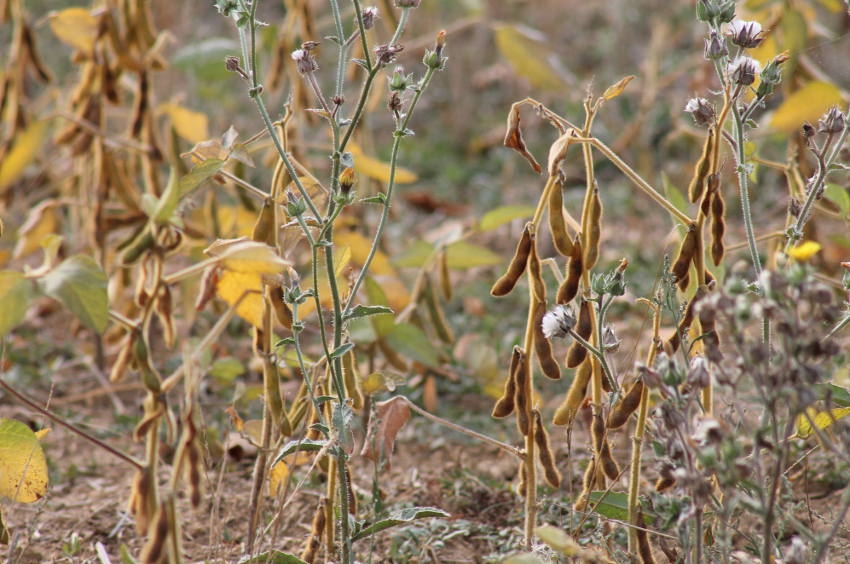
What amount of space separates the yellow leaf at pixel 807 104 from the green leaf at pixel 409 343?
0.82 metres

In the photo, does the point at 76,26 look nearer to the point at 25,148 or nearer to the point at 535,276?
the point at 25,148

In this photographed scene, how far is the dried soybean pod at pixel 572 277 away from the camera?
1294mm

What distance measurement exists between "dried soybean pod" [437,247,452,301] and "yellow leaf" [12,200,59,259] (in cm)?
80

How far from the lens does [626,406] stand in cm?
127

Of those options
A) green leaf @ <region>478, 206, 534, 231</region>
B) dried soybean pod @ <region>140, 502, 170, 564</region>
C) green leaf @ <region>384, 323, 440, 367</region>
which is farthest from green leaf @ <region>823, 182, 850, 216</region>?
dried soybean pod @ <region>140, 502, 170, 564</region>

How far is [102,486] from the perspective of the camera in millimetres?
1822

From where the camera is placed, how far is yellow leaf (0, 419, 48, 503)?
1.27 meters

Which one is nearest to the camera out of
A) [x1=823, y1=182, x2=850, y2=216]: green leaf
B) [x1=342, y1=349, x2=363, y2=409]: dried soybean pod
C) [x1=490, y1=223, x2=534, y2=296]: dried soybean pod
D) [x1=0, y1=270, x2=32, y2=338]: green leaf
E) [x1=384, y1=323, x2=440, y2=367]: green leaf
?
[x1=0, y1=270, x2=32, y2=338]: green leaf

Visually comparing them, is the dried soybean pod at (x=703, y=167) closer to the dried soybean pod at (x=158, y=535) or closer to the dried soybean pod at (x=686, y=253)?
the dried soybean pod at (x=686, y=253)

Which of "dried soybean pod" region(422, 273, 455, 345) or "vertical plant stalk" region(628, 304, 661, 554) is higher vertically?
"dried soybean pod" region(422, 273, 455, 345)

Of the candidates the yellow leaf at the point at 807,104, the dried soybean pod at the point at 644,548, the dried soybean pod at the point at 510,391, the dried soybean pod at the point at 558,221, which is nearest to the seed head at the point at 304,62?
the dried soybean pod at the point at 558,221

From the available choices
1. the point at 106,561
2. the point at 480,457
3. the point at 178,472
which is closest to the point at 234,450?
the point at 480,457

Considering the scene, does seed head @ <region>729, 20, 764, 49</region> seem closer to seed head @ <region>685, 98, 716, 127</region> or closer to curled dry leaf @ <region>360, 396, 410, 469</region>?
seed head @ <region>685, 98, 716, 127</region>

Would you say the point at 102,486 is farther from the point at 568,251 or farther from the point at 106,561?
the point at 568,251
